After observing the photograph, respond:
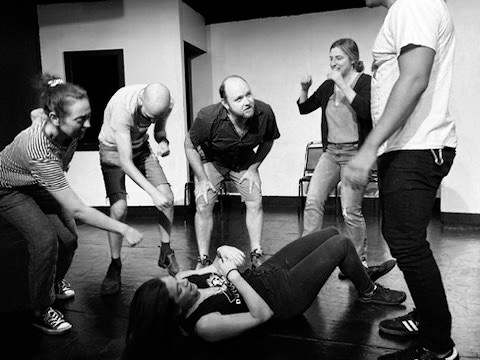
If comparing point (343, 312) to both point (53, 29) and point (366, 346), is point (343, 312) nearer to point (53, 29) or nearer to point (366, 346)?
point (366, 346)

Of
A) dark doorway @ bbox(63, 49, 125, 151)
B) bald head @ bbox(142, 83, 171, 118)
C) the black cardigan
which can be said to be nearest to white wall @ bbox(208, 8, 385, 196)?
dark doorway @ bbox(63, 49, 125, 151)

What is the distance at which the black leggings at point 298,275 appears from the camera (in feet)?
6.16

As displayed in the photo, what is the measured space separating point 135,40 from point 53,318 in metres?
3.43

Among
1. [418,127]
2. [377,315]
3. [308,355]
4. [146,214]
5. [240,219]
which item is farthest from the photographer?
[146,214]

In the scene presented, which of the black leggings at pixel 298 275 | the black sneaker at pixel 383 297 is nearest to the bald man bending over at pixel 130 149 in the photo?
the black leggings at pixel 298 275

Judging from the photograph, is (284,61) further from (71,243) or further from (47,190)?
(47,190)

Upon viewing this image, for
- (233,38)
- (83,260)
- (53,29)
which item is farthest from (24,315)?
(233,38)

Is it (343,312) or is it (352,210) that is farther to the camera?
(352,210)

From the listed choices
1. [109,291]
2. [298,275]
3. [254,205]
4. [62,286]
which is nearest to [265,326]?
Result: [298,275]

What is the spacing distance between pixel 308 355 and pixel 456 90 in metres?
2.99

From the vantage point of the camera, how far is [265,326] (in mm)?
2059

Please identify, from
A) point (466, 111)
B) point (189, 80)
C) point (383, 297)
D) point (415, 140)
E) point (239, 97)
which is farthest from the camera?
point (189, 80)

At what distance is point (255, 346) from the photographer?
1.93 m

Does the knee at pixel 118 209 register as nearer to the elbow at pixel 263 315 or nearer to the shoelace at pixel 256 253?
the shoelace at pixel 256 253
